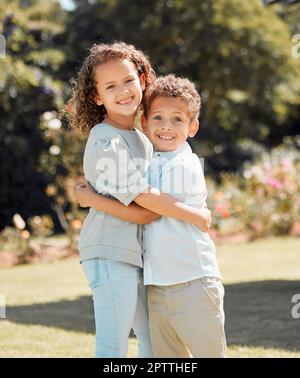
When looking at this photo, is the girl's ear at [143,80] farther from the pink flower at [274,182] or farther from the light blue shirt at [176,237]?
the pink flower at [274,182]

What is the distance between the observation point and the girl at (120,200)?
3.10m

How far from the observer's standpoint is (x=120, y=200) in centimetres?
313

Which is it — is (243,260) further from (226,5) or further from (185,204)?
(226,5)

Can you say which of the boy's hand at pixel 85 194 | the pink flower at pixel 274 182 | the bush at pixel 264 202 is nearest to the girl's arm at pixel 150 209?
the boy's hand at pixel 85 194

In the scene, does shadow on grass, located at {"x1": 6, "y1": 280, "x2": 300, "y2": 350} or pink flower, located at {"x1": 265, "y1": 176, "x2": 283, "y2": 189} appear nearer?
shadow on grass, located at {"x1": 6, "y1": 280, "x2": 300, "y2": 350}

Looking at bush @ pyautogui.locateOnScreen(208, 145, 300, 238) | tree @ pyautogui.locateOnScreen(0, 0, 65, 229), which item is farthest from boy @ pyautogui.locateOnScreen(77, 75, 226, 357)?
tree @ pyautogui.locateOnScreen(0, 0, 65, 229)

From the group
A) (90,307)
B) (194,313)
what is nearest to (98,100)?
(194,313)

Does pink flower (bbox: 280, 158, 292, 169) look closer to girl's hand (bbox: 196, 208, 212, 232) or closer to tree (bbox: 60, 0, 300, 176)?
tree (bbox: 60, 0, 300, 176)

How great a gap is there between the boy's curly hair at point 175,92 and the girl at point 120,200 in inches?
2.3

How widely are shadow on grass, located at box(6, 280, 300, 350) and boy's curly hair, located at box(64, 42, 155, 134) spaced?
2316 mm

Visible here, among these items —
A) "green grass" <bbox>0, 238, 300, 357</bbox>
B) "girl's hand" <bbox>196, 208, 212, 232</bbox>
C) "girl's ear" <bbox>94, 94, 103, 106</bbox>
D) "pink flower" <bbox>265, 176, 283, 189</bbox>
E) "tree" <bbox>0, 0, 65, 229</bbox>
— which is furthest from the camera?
"tree" <bbox>0, 0, 65, 229</bbox>

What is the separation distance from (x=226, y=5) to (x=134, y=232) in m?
15.1

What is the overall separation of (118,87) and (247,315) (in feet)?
11.4

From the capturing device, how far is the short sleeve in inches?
122
